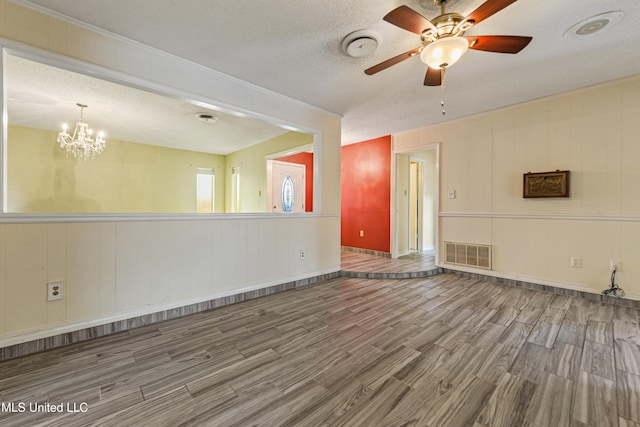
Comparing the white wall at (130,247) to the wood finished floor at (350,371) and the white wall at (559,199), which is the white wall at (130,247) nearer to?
the wood finished floor at (350,371)

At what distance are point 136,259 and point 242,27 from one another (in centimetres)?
222

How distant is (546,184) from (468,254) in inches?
54.6

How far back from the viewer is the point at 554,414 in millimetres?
1327

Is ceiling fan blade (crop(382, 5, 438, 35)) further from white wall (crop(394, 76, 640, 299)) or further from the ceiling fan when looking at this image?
white wall (crop(394, 76, 640, 299))

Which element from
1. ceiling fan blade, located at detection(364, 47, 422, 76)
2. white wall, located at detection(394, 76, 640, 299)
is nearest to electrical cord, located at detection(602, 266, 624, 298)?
white wall, located at detection(394, 76, 640, 299)

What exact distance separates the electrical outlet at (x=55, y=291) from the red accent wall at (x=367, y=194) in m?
4.58

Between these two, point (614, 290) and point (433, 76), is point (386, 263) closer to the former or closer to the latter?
point (614, 290)

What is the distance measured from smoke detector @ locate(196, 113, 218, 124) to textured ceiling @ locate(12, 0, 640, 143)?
153 cm

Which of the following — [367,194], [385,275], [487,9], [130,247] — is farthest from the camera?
[367,194]

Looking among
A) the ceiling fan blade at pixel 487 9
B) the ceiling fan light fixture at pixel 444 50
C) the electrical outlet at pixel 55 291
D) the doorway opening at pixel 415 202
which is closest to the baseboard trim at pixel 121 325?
the electrical outlet at pixel 55 291

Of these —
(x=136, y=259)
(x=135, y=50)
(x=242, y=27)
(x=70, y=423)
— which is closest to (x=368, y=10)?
(x=242, y=27)

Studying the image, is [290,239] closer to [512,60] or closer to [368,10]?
[368,10]

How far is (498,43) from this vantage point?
5.78ft

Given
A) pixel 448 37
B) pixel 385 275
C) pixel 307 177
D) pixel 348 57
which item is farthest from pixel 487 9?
pixel 307 177
